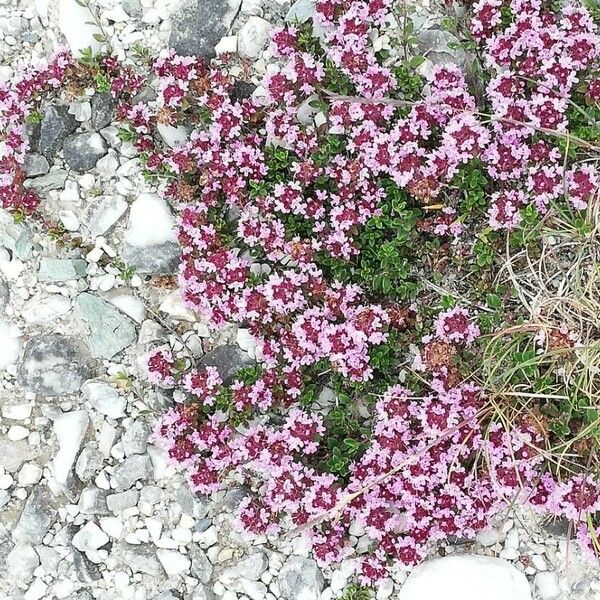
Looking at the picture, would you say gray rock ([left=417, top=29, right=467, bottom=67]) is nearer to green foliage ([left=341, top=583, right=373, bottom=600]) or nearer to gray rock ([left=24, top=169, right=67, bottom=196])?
gray rock ([left=24, top=169, right=67, bottom=196])

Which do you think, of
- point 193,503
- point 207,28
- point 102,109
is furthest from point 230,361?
point 207,28

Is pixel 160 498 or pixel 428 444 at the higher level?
pixel 428 444

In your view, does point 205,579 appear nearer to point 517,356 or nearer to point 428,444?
point 428,444

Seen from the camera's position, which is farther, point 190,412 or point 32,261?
point 32,261

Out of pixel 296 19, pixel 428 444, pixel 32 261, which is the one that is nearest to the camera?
pixel 428 444

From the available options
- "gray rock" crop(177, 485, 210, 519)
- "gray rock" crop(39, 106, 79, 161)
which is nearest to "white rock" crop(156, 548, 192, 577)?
"gray rock" crop(177, 485, 210, 519)

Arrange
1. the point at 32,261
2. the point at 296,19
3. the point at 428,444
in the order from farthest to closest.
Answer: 1. the point at 32,261
2. the point at 296,19
3. the point at 428,444

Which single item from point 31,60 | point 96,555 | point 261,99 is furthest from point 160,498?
point 31,60

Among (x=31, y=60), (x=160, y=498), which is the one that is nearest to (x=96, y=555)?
(x=160, y=498)

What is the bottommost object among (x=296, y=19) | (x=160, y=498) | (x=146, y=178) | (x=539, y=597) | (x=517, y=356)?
(x=539, y=597)
